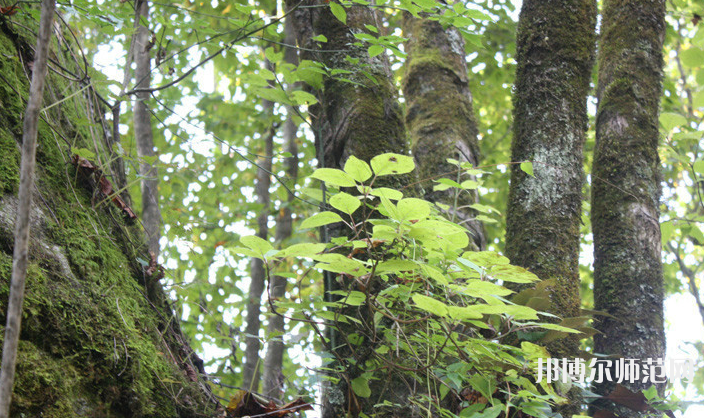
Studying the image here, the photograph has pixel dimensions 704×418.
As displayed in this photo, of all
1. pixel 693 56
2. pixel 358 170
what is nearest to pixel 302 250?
pixel 358 170

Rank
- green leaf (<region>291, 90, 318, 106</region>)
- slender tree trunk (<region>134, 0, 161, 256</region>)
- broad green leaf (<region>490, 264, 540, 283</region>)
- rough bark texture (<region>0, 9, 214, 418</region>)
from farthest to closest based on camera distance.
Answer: slender tree trunk (<region>134, 0, 161, 256</region>) → green leaf (<region>291, 90, 318, 106</region>) → broad green leaf (<region>490, 264, 540, 283</region>) → rough bark texture (<region>0, 9, 214, 418</region>)

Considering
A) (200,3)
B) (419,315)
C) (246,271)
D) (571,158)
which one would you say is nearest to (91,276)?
(419,315)

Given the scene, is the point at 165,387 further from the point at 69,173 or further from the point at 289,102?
the point at 289,102

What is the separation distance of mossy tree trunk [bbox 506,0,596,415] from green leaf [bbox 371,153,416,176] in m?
0.91

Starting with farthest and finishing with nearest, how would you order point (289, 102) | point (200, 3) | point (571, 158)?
point (200, 3) < point (571, 158) < point (289, 102)

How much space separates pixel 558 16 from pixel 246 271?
5.65 metres

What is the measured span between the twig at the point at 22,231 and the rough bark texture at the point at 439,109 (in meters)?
2.23

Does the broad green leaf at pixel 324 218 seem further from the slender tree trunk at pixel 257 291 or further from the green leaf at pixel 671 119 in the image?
the slender tree trunk at pixel 257 291

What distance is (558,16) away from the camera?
7.98 feet

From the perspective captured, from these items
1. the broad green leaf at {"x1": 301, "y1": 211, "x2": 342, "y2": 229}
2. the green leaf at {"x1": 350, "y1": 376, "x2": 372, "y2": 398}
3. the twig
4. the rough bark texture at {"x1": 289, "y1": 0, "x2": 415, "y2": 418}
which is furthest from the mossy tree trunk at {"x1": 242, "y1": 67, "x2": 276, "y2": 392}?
the twig

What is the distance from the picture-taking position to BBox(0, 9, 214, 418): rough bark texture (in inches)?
42.3

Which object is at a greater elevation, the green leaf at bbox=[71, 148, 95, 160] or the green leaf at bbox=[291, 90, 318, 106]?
the green leaf at bbox=[291, 90, 318, 106]

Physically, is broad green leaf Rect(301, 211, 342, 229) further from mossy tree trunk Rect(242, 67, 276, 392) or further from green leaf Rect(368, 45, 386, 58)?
mossy tree trunk Rect(242, 67, 276, 392)

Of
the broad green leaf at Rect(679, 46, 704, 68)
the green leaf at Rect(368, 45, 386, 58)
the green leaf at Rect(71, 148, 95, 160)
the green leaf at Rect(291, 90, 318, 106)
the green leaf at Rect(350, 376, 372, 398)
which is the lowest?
the green leaf at Rect(350, 376, 372, 398)
